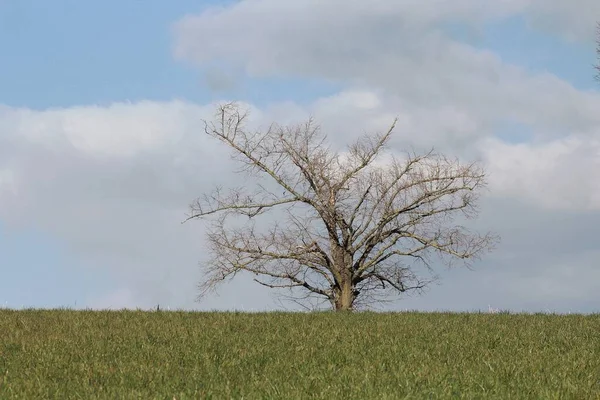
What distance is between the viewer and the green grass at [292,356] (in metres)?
8.94

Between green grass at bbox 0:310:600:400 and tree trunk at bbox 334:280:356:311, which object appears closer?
green grass at bbox 0:310:600:400

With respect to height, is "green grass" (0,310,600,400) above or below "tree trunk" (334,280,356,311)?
below

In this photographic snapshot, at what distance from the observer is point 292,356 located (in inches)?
452

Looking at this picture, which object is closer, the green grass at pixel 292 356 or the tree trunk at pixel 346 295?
the green grass at pixel 292 356

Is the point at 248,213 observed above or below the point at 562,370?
above

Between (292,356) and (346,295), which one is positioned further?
(346,295)

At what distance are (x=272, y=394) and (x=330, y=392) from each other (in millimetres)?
646

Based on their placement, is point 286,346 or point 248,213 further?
point 248,213

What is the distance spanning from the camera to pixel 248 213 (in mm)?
25438

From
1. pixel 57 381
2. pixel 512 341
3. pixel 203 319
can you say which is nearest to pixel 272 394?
pixel 57 381

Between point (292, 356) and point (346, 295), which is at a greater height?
point (346, 295)

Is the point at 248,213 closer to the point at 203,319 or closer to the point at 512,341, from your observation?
the point at 203,319

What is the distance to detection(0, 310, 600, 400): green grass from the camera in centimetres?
894

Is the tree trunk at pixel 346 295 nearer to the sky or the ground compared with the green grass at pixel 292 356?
nearer to the sky
